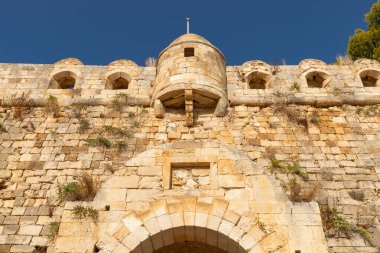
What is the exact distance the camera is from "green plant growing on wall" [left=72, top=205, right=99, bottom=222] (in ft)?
18.7

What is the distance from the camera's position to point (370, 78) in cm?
948

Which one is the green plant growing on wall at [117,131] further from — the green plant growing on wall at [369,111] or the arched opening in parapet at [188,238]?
the green plant growing on wall at [369,111]

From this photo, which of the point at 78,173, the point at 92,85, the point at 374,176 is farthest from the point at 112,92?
the point at 374,176

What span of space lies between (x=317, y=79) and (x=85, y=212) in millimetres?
6678

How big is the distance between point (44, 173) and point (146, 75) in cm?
354

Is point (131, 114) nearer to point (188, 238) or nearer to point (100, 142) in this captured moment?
point (100, 142)

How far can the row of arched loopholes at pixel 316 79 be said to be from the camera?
9.20 m

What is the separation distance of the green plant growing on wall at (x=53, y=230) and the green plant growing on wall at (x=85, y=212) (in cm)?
56

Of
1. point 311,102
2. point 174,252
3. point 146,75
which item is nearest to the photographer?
point 174,252

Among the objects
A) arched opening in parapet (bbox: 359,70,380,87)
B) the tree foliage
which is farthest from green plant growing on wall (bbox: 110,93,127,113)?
the tree foliage

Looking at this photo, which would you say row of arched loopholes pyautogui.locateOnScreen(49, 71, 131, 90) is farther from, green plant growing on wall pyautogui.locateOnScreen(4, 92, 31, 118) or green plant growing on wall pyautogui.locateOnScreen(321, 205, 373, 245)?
green plant growing on wall pyautogui.locateOnScreen(321, 205, 373, 245)

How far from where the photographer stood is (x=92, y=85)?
29.0 feet

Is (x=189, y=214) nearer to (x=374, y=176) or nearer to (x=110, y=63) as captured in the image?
(x=374, y=176)

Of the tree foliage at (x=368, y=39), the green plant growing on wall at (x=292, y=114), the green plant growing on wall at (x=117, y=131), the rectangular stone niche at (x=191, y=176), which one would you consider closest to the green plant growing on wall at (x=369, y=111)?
the green plant growing on wall at (x=292, y=114)
